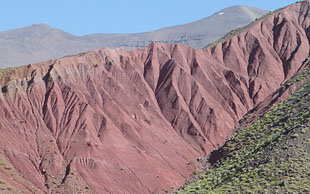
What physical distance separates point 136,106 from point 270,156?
31901 millimetres

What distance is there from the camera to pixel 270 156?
51.3m

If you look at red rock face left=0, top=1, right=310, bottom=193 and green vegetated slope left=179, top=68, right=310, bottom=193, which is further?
red rock face left=0, top=1, right=310, bottom=193

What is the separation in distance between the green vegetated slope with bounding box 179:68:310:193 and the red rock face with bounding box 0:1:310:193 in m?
8.00

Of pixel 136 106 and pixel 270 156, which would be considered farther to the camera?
pixel 136 106

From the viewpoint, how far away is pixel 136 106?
79.9m

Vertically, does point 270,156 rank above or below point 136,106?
above

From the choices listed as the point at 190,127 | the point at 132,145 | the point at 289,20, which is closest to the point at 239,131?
the point at 190,127

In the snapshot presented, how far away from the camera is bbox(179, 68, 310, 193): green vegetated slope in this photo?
146 ft

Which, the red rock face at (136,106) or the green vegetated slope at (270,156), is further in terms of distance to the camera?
the red rock face at (136,106)

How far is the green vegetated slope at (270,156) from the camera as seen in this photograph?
44.4m

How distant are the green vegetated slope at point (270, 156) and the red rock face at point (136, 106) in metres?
8.00

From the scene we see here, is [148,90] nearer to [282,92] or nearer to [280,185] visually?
[282,92]

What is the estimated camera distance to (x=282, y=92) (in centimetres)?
7662

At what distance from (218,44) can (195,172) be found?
33220mm
